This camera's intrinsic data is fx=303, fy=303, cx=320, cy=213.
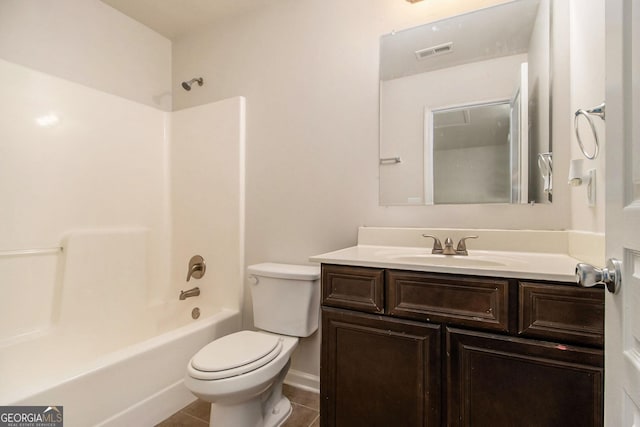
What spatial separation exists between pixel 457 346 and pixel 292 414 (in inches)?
42.8

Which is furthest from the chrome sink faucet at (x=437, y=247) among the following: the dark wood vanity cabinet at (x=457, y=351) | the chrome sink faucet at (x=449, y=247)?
the dark wood vanity cabinet at (x=457, y=351)

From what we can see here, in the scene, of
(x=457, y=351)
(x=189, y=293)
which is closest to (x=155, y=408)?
(x=189, y=293)

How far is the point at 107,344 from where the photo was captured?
193cm

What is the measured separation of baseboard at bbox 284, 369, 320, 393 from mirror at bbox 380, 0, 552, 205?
117 centimetres

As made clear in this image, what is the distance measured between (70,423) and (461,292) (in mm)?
1661

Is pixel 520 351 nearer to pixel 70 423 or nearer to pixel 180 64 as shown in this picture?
pixel 70 423

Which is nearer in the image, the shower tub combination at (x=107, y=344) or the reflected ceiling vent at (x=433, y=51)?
the shower tub combination at (x=107, y=344)

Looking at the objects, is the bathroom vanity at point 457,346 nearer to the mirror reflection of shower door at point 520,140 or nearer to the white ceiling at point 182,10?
the mirror reflection of shower door at point 520,140

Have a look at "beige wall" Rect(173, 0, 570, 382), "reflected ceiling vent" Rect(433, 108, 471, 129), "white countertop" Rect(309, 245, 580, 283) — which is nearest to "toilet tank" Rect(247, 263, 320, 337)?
"beige wall" Rect(173, 0, 570, 382)

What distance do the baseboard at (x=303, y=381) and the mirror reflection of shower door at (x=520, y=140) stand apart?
149 cm

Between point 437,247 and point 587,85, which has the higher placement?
point 587,85

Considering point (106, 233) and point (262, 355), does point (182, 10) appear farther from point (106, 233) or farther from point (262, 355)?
point (262, 355)

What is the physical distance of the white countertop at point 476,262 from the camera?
949mm

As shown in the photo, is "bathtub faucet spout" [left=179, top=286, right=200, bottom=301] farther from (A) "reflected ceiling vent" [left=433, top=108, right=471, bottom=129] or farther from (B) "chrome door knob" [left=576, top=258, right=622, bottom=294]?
(B) "chrome door knob" [left=576, top=258, right=622, bottom=294]
